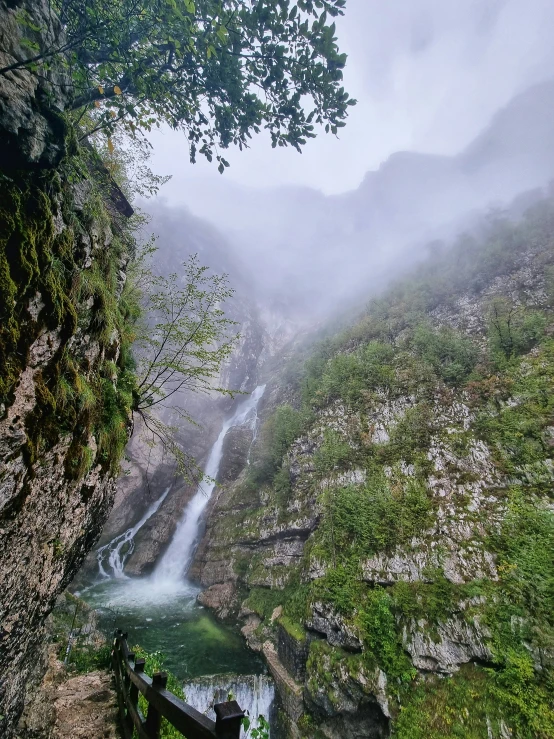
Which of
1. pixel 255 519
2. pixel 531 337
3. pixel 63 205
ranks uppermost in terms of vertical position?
pixel 531 337

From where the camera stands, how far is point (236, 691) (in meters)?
12.1

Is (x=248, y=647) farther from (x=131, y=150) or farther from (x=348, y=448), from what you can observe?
(x=131, y=150)

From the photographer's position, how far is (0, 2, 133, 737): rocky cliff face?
3.32 meters

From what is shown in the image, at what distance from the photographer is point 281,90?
4.47 metres

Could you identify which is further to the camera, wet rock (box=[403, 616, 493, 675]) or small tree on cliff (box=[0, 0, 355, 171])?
wet rock (box=[403, 616, 493, 675])

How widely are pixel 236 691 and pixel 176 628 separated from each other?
5.38m

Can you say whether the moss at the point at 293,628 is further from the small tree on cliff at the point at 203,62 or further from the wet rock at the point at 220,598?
the small tree on cliff at the point at 203,62

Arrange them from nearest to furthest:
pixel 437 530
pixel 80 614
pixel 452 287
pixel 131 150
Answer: pixel 131 150 < pixel 437 530 < pixel 80 614 < pixel 452 287

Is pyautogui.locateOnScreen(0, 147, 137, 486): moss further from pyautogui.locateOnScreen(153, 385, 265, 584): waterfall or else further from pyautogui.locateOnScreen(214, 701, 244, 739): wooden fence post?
pyautogui.locateOnScreen(153, 385, 265, 584): waterfall

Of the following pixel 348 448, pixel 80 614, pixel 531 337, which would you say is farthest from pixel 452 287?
pixel 80 614

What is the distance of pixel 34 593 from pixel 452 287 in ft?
108

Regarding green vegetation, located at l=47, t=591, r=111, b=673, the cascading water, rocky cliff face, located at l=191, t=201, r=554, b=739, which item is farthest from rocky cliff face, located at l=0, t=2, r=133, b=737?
rocky cliff face, located at l=191, t=201, r=554, b=739

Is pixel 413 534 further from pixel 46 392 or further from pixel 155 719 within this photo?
pixel 46 392

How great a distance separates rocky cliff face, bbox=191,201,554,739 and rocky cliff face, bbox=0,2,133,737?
1066 centimetres
